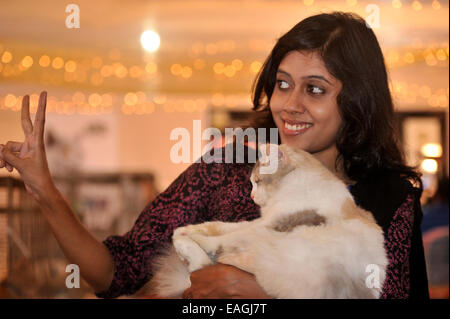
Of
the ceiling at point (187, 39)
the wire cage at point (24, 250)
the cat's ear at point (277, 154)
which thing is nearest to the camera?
the cat's ear at point (277, 154)

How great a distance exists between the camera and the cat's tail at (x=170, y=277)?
101 cm

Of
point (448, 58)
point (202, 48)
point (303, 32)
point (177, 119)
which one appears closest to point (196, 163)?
point (303, 32)

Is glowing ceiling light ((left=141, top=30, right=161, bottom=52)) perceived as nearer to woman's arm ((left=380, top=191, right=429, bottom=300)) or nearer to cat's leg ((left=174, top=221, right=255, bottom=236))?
woman's arm ((left=380, top=191, right=429, bottom=300))

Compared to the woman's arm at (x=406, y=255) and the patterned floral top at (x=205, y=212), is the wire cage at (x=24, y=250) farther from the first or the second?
the woman's arm at (x=406, y=255)

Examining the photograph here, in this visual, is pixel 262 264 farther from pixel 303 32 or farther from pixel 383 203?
pixel 303 32

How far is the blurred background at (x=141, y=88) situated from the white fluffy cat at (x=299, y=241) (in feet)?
2.15

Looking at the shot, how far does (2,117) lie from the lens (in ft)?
4.27

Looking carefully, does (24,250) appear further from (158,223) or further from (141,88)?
(141,88)

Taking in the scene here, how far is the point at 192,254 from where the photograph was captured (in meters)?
0.89

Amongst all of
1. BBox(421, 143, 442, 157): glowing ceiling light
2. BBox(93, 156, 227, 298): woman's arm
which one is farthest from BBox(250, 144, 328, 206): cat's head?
BBox(421, 143, 442, 157): glowing ceiling light

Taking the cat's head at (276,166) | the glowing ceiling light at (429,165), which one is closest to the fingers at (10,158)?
the cat's head at (276,166)

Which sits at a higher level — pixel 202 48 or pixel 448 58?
pixel 202 48

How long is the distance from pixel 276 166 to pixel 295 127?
14 cm
